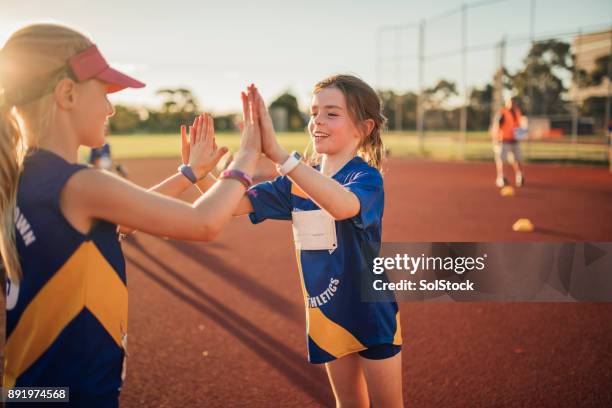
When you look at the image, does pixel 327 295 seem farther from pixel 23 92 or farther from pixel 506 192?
pixel 506 192

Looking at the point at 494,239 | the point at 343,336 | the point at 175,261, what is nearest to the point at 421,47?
the point at 494,239

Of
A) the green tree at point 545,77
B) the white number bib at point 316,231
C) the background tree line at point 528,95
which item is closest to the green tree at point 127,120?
the background tree line at point 528,95

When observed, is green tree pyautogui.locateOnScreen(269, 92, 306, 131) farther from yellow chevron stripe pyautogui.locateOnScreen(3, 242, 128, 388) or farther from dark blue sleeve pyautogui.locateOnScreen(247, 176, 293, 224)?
yellow chevron stripe pyautogui.locateOnScreen(3, 242, 128, 388)

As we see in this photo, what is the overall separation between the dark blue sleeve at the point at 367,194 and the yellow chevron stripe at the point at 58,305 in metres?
1.01

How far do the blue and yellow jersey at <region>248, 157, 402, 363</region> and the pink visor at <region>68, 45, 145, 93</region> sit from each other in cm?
100

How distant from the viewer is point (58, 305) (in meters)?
1.48

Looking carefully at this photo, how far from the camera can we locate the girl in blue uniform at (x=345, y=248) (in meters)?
2.12

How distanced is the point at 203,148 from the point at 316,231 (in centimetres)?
64

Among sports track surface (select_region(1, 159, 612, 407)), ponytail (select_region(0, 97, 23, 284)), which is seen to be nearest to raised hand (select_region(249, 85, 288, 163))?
ponytail (select_region(0, 97, 23, 284))

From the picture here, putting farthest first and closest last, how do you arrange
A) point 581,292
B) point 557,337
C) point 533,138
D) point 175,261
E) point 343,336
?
point 533,138 → point 175,261 → point 581,292 → point 557,337 → point 343,336

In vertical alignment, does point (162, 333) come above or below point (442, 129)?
below

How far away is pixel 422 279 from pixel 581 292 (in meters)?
1.62

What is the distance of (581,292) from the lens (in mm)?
4820

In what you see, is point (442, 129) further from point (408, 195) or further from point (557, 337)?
point (557, 337)
